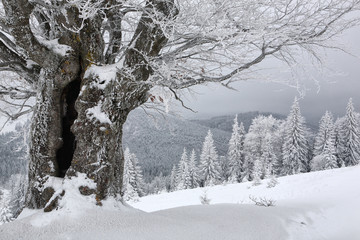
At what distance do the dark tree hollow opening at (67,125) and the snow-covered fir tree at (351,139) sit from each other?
36.0m

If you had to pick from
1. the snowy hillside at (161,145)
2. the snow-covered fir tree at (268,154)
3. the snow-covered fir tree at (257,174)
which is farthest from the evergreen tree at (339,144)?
the snowy hillside at (161,145)

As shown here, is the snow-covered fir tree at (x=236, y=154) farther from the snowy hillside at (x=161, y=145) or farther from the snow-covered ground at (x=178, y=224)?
the snowy hillside at (x=161, y=145)

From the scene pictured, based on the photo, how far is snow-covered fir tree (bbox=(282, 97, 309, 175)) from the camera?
32312mm

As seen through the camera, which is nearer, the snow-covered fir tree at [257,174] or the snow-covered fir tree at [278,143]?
the snow-covered fir tree at [257,174]

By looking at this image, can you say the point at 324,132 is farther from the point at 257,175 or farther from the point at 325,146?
the point at 257,175

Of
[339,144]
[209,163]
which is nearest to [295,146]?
[339,144]

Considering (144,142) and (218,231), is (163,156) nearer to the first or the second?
(144,142)

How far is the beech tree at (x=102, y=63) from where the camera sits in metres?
3.20

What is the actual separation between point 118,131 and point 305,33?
11.5 ft

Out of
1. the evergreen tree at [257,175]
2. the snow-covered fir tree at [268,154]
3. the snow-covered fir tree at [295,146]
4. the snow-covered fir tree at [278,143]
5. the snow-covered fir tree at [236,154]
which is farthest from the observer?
the snow-covered fir tree at [278,143]

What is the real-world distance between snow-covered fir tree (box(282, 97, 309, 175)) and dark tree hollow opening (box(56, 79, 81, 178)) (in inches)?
1306

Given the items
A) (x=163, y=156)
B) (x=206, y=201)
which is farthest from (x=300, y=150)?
(x=163, y=156)

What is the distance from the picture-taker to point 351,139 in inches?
1216

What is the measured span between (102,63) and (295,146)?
110ft
